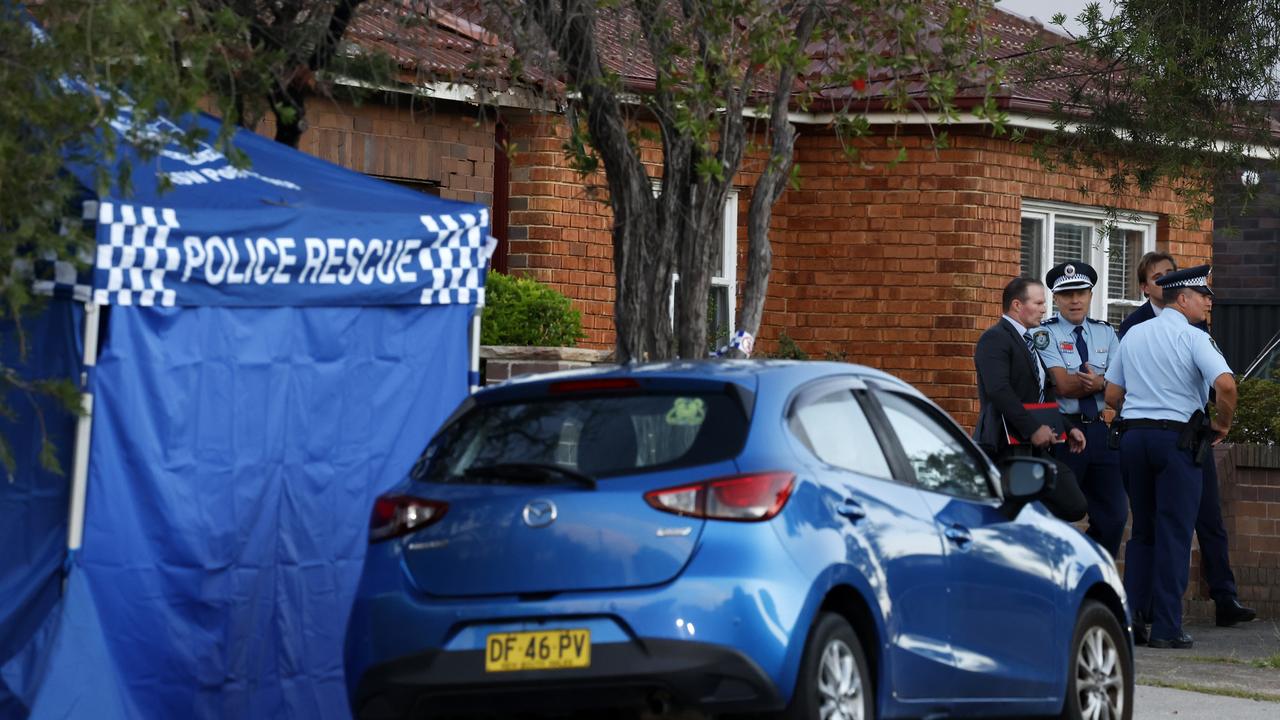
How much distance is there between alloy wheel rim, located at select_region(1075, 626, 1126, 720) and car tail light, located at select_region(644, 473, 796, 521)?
2325 mm

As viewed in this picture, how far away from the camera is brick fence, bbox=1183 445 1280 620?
569 inches

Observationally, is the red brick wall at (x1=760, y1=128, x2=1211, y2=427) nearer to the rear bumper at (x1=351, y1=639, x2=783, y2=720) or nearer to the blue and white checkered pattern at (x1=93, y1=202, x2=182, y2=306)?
the blue and white checkered pattern at (x1=93, y1=202, x2=182, y2=306)

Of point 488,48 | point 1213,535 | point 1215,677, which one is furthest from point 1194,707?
point 488,48

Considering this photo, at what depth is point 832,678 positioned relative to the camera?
6926 mm

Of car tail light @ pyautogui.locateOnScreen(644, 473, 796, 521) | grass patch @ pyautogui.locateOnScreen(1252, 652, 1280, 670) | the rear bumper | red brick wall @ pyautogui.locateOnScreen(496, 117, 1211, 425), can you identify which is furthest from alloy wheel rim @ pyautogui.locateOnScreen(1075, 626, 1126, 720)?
red brick wall @ pyautogui.locateOnScreen(496, 117, 1211, 425)

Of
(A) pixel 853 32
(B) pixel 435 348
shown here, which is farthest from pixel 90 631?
(A) pixel 853 32

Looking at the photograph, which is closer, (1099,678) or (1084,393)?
(1099,678)

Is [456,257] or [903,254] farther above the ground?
[903,254]

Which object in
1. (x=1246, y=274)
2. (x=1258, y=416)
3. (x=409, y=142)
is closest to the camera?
(x=1258, y=416)

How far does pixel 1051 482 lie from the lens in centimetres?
818

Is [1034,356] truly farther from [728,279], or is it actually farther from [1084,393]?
[728,279]

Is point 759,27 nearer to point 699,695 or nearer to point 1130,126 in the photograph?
point 699,695

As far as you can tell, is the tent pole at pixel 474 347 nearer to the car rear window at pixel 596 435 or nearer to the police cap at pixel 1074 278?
the car rear window at pixel 596 435

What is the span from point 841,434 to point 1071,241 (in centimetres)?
1302
